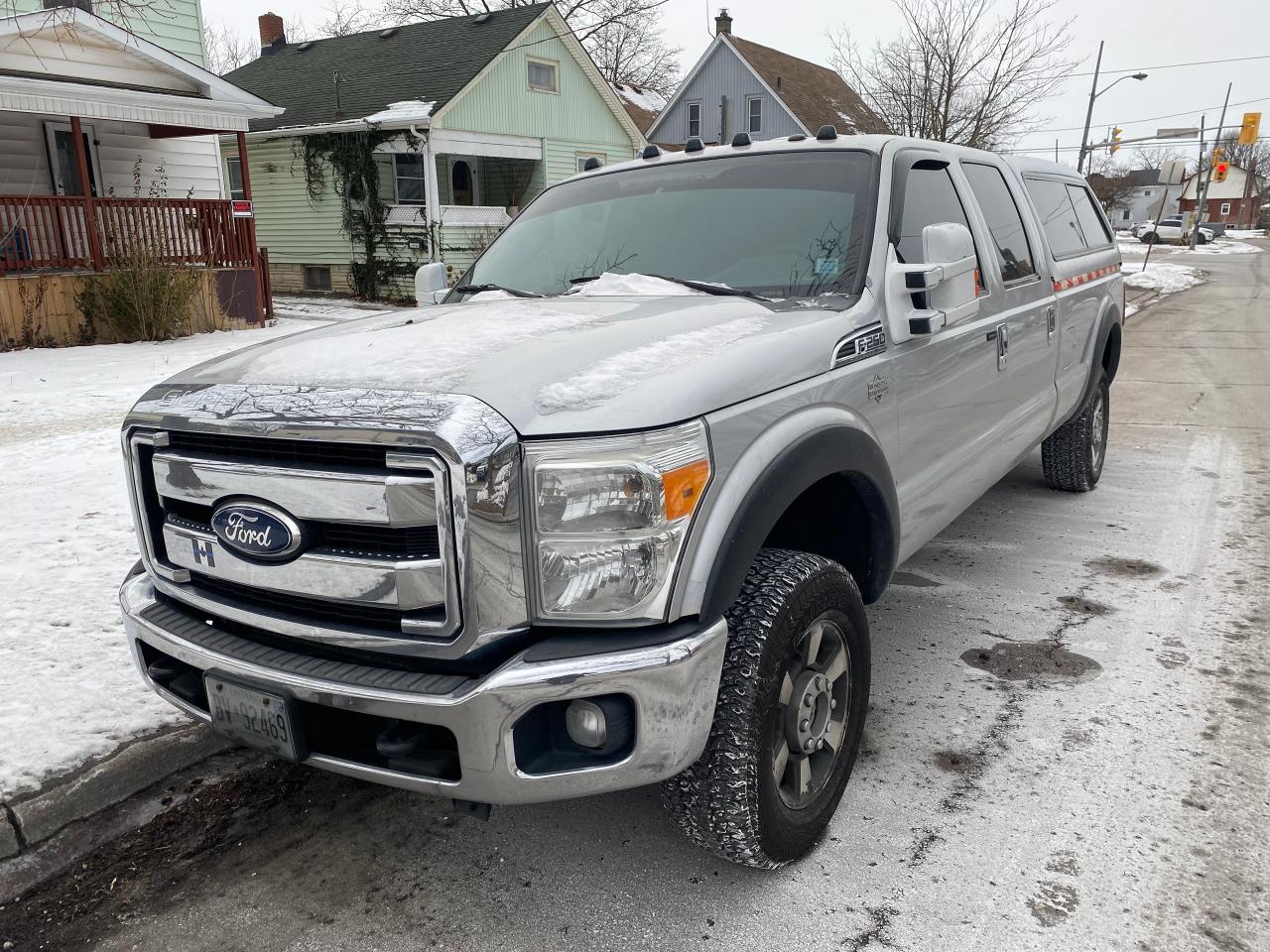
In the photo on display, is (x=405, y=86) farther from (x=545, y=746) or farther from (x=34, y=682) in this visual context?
(x=545, y=746)

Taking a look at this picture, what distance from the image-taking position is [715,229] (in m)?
3.38

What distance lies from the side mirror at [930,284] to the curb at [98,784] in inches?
91.6

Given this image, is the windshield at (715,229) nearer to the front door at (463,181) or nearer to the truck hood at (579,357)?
the truck hood at (579,357)

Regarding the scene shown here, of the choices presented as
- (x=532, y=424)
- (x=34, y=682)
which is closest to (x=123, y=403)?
(x=34, y=682)

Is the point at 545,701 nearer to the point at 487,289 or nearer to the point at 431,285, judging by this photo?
the point at 487,289

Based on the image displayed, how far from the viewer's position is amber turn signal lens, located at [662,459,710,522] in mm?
2084

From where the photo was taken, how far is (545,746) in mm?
2139

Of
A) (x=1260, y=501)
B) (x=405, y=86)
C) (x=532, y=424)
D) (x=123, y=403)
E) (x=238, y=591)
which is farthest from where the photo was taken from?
(x=405, y=86)

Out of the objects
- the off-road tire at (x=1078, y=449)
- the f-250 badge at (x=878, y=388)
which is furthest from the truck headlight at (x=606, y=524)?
the off-road tire at (x=1078, y=449)

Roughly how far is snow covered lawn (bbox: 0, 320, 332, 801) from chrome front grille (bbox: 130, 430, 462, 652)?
992 mm

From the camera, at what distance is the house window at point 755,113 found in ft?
117

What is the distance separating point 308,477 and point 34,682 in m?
2.03

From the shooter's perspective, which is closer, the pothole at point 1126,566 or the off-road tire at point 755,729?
the off-road tire at point 755,729

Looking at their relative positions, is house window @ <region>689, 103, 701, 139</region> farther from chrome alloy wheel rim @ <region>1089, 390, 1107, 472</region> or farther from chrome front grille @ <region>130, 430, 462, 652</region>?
chrome front grille @ <region>130, 430, 462, 652</region>
